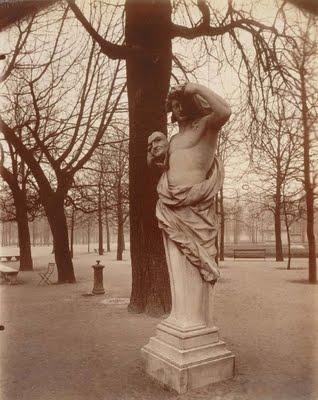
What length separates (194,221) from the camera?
5117 millimetres

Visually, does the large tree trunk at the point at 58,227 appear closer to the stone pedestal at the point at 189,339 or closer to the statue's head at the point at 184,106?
the stone pedestal at the point at 189,339

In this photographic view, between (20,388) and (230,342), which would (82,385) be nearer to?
(20,388)

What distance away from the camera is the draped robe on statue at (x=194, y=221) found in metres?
5.06

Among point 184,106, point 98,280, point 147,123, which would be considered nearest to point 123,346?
point 184,106

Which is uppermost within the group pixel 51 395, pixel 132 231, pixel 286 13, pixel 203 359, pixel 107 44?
pixel 286 13

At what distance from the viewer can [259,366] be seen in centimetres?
577

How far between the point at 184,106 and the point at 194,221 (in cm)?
133

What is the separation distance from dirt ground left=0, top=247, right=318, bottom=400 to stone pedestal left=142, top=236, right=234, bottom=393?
0.16 meters

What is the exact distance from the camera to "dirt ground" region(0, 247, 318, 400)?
197 inches

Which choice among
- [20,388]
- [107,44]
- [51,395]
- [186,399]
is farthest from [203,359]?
[107,44]

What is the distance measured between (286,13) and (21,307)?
8.64 metres

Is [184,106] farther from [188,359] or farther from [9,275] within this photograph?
[9,275]

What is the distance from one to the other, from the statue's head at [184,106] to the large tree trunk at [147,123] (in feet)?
11.2

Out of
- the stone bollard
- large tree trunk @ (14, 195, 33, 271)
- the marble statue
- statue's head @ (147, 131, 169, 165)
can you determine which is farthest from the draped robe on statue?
large tree trunk @ (14, 195, 33, 271)
